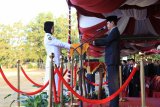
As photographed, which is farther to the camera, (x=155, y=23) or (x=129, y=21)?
(x=129, y=21)

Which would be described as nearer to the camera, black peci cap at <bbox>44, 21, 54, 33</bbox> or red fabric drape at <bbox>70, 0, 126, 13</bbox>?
red fabric drape at <bbox>70, 0, 126, 13</bbox>

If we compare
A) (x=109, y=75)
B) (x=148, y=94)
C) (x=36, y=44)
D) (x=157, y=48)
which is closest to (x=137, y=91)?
(x=148, y=94)

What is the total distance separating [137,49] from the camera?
41.8 feet

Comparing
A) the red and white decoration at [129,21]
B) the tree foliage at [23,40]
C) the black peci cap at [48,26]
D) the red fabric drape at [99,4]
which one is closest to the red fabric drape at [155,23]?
the red and white decoration at [129,21]

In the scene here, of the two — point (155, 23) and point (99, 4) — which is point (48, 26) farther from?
point (155, 23)

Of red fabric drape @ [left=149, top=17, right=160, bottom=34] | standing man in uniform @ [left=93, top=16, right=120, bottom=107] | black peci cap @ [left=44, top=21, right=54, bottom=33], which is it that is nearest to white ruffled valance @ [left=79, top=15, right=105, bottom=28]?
red fabric drape @ [left=149, top=17, right=160, bottom=34]

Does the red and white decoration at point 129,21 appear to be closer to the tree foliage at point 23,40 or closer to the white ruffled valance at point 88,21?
the white ruffled valance at point 88,21

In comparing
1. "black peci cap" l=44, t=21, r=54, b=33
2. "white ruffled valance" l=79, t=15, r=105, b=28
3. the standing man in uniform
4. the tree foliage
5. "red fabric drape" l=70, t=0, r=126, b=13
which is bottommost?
the standing man in uniform

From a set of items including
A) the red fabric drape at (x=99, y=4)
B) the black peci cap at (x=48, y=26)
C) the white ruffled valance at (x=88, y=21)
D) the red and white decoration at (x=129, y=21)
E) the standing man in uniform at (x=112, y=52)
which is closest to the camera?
the standing man in uniform at (x=112, y=52)

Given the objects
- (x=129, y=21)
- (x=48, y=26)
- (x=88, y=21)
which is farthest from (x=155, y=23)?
(x=48, y=26)

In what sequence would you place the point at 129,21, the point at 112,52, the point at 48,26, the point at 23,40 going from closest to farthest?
1. the point at 112,52
2. the point at 48,26
3. the point at 129,21
4. the point at 23,40

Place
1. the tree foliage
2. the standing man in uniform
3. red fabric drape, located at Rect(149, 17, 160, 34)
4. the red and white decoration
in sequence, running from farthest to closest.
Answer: the tree foliage → red fabric drape, located at Rect(149, 17, 160, 34) → the red and white decoration → the standing man in uniform

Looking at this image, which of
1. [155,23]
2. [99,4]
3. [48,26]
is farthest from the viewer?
[155,23]

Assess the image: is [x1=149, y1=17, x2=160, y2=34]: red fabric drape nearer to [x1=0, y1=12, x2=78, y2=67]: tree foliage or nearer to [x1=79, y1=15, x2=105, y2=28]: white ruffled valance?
[x1=79, y1=15, x2=105, y2=28]: white ruffled valance
